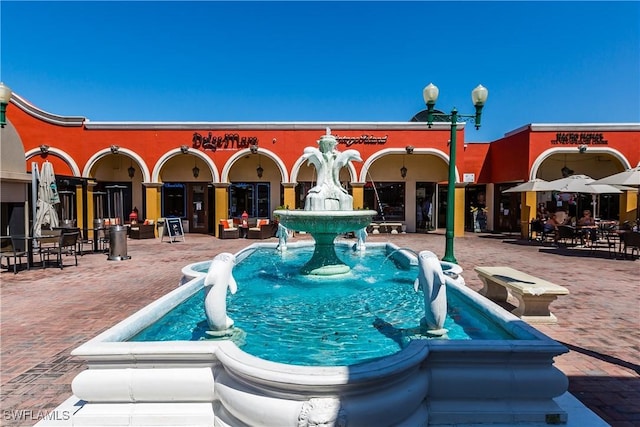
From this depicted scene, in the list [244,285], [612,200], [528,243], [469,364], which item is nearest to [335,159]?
[244,285]

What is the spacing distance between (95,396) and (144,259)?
31.9 ft

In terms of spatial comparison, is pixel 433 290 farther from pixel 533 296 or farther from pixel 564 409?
pixel 533 296

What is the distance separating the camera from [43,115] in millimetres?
18078

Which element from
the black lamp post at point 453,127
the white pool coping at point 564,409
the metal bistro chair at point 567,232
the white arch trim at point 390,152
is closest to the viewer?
the white pool coping at point 564,409

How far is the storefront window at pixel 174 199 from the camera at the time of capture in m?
21.6

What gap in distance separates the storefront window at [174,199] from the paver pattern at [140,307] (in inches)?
358

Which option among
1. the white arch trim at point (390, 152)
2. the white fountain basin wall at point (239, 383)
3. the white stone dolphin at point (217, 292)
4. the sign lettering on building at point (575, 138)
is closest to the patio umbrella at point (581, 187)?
the sign lettering on building at point (575, 138)

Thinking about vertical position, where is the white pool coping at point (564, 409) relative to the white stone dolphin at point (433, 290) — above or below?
below

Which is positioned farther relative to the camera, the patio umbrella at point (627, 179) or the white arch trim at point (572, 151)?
the white arch trim at point (572, 151)

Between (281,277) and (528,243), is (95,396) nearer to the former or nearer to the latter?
(281,277)

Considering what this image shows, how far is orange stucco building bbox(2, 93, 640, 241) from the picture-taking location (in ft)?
59.8

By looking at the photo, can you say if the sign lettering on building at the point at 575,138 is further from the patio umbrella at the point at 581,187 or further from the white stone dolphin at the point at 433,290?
the white stone dolphin at the point at 433,290

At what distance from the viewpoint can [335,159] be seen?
317 inches

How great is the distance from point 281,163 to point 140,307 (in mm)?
13482
